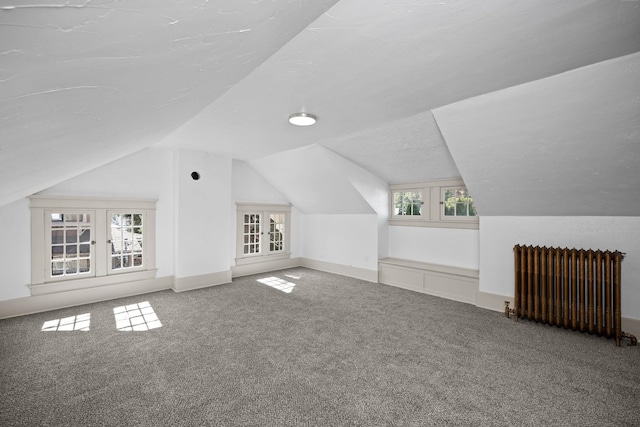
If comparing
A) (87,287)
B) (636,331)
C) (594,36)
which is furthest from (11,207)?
(636,331)

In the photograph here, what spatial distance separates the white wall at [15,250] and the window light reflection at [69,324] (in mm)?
794

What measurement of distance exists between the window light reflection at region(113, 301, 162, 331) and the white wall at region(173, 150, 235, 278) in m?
0.98

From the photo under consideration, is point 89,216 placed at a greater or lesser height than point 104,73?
lesser

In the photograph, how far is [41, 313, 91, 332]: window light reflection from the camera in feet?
11.8

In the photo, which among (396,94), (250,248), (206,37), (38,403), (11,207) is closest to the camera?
(206,37)

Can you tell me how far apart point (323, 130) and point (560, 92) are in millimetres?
2571

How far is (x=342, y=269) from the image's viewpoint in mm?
6844

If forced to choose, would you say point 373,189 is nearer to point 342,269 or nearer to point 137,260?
point 342,269

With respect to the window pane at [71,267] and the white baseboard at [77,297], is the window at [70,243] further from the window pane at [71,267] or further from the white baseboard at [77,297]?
the white baseboard at [77,297]

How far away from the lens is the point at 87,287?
15.2ft

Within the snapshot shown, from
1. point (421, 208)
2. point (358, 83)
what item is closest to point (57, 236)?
point (358, 83)

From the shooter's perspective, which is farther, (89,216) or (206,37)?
(89,216)

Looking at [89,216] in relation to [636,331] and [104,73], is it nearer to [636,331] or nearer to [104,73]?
[104,73]

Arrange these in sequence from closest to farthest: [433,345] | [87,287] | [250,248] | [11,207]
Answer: [433,345]
[11,207]
[87,287]
[250,248]
